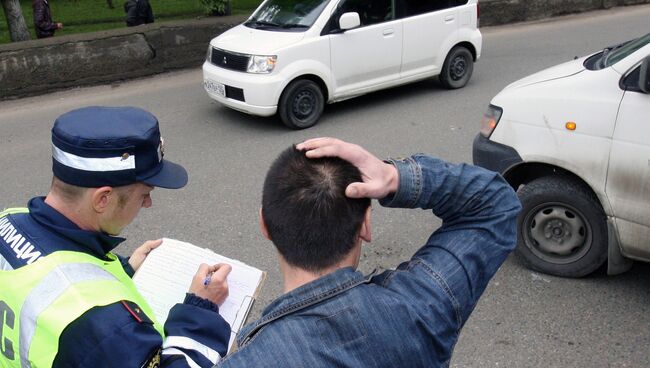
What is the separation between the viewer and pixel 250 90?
23.7ft

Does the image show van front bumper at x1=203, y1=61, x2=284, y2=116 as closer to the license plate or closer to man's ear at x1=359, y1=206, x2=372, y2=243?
the license plate

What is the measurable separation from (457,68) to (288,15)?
262cm

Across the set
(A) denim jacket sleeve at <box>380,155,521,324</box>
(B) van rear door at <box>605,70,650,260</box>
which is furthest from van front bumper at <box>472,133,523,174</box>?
(A) denim jacket sleeve at <box>380,155,521,324</box>

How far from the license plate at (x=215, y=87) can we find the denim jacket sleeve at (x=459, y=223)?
6203 millimetres

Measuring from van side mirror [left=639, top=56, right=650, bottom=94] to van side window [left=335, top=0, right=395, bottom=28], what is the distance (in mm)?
4461

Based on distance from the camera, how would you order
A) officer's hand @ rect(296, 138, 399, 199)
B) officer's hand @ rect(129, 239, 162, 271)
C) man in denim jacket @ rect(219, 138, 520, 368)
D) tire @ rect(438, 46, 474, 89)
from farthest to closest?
tire @ rect(438, 46, 474, 89), officer's hand @ rect(129, 239, 162, 271), officer's hand @ rect(296, 138, 399, 199), man in denim jacket @ rect(219, 138, 520, 368)

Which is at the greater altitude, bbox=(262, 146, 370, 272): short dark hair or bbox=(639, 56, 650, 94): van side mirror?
bbox=(262, 146, 370, 272): short dark hair

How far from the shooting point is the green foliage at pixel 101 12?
13603 mm

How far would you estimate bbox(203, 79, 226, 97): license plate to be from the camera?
7.56 m

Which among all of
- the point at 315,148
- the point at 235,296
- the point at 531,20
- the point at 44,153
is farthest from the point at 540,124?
the point at 531,20

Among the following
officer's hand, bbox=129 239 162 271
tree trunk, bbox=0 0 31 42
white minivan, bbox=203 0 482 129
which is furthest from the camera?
tree trunk, bbox=0 0 31 42

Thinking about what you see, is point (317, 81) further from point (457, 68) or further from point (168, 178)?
point (168, 178)

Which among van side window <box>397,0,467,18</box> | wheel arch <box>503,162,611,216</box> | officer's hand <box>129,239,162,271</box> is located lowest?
wheel arch <box>503,162,611,216</box>

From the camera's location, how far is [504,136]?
4246 millimetres
